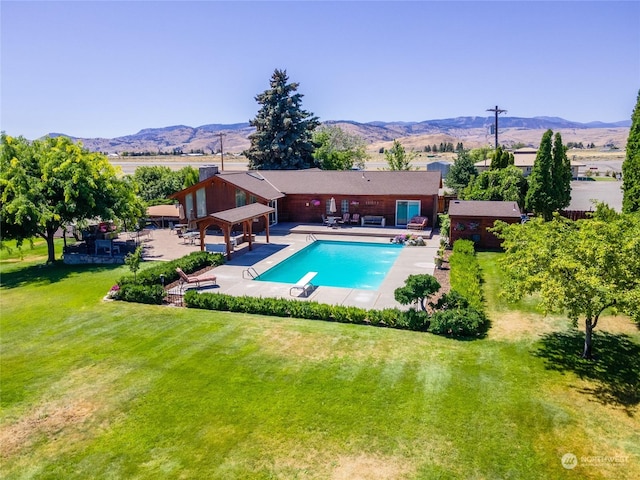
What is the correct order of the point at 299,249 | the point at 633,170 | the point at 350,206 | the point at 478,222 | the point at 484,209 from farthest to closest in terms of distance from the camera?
the point at 350,206
the point at 299,249
the point at 484,209
the point at 478,222
the point at 633,170

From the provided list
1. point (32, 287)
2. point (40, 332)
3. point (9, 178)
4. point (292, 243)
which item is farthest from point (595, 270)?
point (9, 178)

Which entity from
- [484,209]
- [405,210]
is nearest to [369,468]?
[484,209]

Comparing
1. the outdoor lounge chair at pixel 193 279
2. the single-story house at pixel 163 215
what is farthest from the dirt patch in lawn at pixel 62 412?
the single-story house at pixel 163 215

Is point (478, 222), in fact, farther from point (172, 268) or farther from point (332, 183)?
point (172, 268)

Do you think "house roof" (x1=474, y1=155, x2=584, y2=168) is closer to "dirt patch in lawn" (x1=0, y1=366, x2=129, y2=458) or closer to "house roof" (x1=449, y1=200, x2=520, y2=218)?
"house roof" (x1=449, y1=200, x2=520, y2=218)

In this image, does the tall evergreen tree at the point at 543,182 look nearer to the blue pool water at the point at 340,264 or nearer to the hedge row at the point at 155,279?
the blue pool water at the point at 340,264

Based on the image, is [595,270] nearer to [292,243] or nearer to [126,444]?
[126,444]

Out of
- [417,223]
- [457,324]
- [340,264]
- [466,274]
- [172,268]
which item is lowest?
[457,324]
